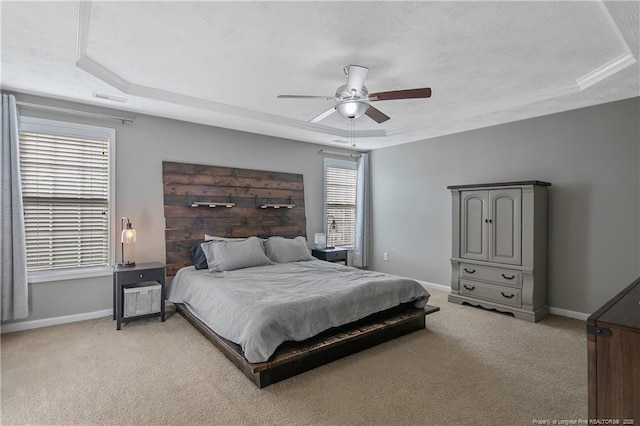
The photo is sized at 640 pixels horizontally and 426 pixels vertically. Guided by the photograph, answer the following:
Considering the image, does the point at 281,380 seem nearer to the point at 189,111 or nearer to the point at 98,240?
the point at 98,240

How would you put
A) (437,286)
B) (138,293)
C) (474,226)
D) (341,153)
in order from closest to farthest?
(138,293) < (474,226) < (437,286) < (341,153)

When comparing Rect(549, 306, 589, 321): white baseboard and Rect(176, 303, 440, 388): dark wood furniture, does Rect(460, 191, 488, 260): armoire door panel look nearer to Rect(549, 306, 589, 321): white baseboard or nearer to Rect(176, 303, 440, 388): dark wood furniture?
Rect(549, 306, 589, 321): white baseboard

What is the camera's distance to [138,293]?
3.65 metres

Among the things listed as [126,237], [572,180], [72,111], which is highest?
[72,111]

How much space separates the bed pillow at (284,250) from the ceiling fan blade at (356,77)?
2523mm

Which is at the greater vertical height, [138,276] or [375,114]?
[375,114]

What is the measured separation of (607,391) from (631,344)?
22 cm

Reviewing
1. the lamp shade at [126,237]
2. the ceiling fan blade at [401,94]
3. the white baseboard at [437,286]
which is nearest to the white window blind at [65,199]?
the lamp shade at [126,237]

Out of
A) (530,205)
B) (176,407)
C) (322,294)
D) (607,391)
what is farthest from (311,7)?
(530,205)

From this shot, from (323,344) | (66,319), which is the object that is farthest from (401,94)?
(66,319)

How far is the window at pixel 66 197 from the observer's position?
358cm

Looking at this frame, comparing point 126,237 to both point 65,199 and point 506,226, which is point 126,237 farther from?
point 506,226

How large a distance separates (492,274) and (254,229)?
3.36 metres

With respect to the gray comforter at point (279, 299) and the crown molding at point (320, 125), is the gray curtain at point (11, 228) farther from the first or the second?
the gray comforter at point (279, 299)
